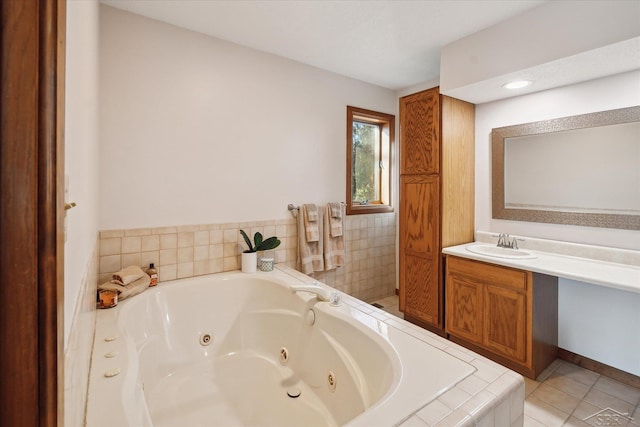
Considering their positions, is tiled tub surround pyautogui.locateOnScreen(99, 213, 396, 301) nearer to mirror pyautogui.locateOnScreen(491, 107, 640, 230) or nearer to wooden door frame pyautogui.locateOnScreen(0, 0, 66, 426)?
mirror pyautogui.locateOnScreen(491, 107, 640, 230)

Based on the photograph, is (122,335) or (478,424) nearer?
(478,424)

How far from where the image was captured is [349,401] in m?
1.51

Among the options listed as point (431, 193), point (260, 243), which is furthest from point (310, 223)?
point (431, 193)

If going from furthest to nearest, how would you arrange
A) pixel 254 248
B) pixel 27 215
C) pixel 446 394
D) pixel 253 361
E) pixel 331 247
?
1. pixel 331 247
2. pixel 254 248
3. pixel 253 361
4. pixel 446 394
5. pixel 27 215

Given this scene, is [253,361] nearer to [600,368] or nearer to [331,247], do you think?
[331,247]

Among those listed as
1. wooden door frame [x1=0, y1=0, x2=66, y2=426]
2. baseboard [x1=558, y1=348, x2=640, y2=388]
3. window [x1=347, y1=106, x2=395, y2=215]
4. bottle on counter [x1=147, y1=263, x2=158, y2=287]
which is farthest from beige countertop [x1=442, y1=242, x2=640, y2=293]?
wooden door frame [x1=0, y1=0, x2=66, y2=426]

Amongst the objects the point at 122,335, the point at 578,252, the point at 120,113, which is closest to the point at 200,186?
the point at 120,113

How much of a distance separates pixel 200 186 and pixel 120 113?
0.71m

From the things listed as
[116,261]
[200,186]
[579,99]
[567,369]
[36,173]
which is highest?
[579,99]

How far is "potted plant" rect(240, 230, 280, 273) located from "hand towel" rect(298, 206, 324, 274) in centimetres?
31

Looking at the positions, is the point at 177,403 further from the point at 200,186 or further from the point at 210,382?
the point at 200,186

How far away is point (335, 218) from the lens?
313 cm

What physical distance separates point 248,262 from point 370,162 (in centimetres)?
191

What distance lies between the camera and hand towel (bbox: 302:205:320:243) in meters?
2.92
